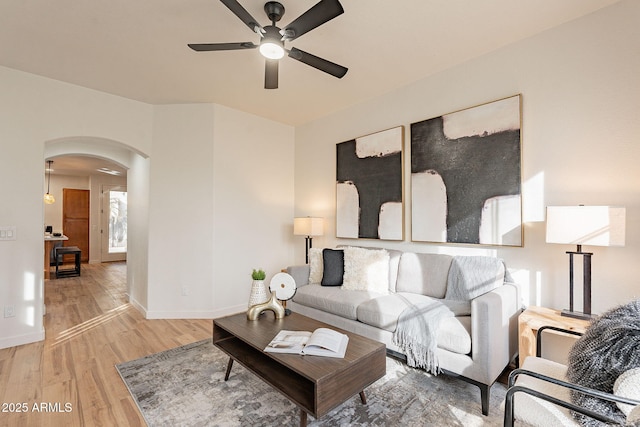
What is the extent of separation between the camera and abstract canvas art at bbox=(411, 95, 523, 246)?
2564 mm

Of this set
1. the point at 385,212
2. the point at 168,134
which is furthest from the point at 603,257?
the point at 168,134

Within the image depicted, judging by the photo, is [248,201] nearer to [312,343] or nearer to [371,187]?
[371,187]

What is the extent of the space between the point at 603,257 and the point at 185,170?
4.29m

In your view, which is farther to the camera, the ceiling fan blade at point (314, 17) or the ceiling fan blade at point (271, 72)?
the ceiling fan blade at point (271, 72)

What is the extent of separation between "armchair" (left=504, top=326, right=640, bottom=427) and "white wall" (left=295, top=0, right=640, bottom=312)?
3.70 feet

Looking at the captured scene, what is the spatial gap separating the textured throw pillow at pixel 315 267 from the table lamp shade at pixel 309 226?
1.53 feet

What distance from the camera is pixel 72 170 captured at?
299 inches

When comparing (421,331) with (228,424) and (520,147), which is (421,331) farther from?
(520,147)

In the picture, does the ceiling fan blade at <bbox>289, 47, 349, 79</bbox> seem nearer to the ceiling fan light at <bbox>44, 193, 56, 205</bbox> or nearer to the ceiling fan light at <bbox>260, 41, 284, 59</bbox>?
the ceiling fan light at <bbox>260, 41, 284, 59</bbox>

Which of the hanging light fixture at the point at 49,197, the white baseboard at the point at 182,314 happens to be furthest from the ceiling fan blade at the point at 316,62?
the hanging light fixture at the point at 49,197

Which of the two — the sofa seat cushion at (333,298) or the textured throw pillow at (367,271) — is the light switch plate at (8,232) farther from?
the textured throw pillow at (367,271)

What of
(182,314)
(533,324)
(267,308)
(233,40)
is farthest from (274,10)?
(182,314)

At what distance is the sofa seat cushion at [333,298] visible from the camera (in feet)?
8.94

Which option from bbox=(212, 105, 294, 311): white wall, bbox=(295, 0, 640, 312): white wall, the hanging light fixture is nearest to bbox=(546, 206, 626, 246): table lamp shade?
bbox=(295, 0, 640, 312): white wall
